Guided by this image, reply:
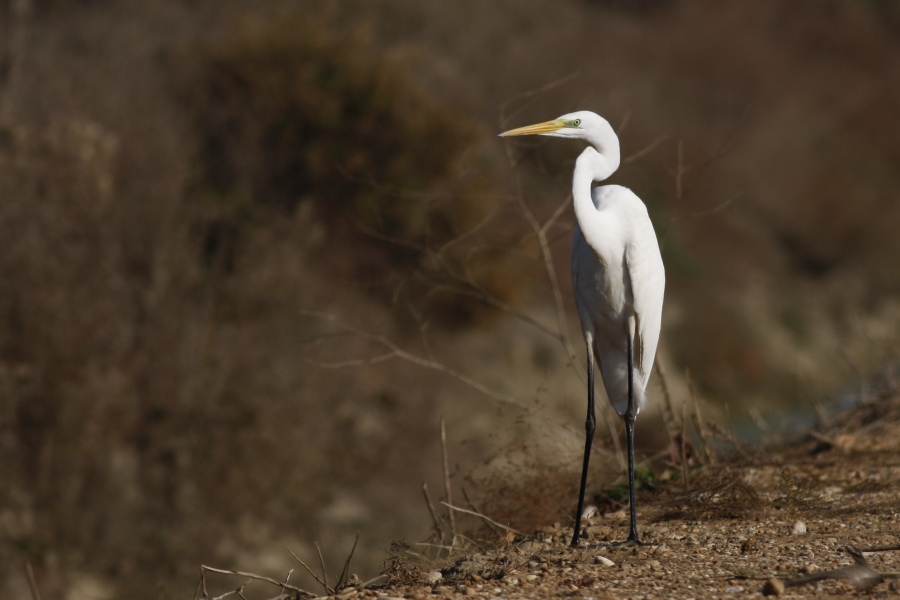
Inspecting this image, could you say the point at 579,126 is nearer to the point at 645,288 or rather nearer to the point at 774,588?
the point at 645,288

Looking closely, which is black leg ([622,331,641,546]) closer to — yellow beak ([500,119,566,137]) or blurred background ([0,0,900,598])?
blurred background ([0,0,900,598])

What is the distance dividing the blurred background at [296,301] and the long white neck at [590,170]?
4.50 feet

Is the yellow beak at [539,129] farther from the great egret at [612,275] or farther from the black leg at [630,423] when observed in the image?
the black leg at [630,423]

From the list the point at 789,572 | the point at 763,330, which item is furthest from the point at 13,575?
the point at 763,330

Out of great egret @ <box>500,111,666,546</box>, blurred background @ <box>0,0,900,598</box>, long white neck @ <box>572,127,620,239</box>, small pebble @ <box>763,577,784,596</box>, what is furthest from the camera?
blurred background @ <box>0,0,900,598</box>

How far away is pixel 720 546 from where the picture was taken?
4.30m

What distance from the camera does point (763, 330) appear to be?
1956 cm

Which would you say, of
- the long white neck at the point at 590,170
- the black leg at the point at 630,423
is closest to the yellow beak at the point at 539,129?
the long white neck at the point at 590,170

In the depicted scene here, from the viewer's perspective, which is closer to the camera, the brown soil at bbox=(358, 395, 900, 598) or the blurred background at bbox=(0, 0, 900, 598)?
the brown soil at bbox=(358, 395, 900, 598)

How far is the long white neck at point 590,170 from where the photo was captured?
445 cm

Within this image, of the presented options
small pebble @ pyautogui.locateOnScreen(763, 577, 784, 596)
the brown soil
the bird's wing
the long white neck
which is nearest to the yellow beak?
the long white neck

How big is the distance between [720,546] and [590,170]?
1702 mm

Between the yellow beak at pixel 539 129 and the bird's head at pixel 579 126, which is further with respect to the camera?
the bird's head at pixel 579 126

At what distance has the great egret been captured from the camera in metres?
4.56
